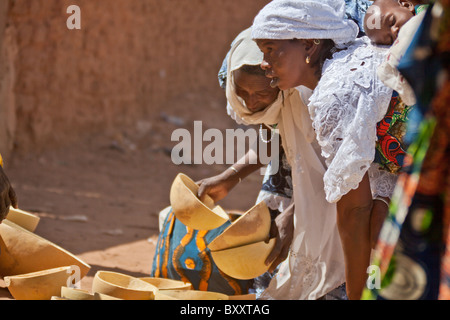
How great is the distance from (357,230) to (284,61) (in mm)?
798

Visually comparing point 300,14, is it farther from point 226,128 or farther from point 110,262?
point 226,128

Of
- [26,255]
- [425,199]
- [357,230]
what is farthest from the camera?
[26,255]

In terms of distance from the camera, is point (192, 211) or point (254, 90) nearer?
point (254, 90)

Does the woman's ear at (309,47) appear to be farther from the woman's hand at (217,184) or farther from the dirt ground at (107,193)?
the dirt ground at (107,193)

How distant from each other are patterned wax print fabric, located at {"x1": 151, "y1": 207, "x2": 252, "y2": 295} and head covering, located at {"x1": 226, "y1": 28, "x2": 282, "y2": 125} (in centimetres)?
68

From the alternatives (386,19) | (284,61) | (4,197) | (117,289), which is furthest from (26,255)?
(386,19)

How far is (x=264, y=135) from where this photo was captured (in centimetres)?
384

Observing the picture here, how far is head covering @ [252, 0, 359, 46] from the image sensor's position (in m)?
2.95

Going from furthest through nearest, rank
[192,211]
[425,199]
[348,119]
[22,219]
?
1. [22,219]
2. [192,211]
3. [348,119]
4. [425,199]

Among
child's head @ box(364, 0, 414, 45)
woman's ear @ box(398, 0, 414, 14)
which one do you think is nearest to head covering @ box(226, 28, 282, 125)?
child's head @ box(364, 0, 414, 45)

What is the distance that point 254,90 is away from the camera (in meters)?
3.42

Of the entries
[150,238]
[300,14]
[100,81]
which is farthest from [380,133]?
[100,81]

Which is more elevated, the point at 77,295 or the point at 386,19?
the point at 386,19

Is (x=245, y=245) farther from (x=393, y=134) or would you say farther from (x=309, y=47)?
(x=309, y=47)
